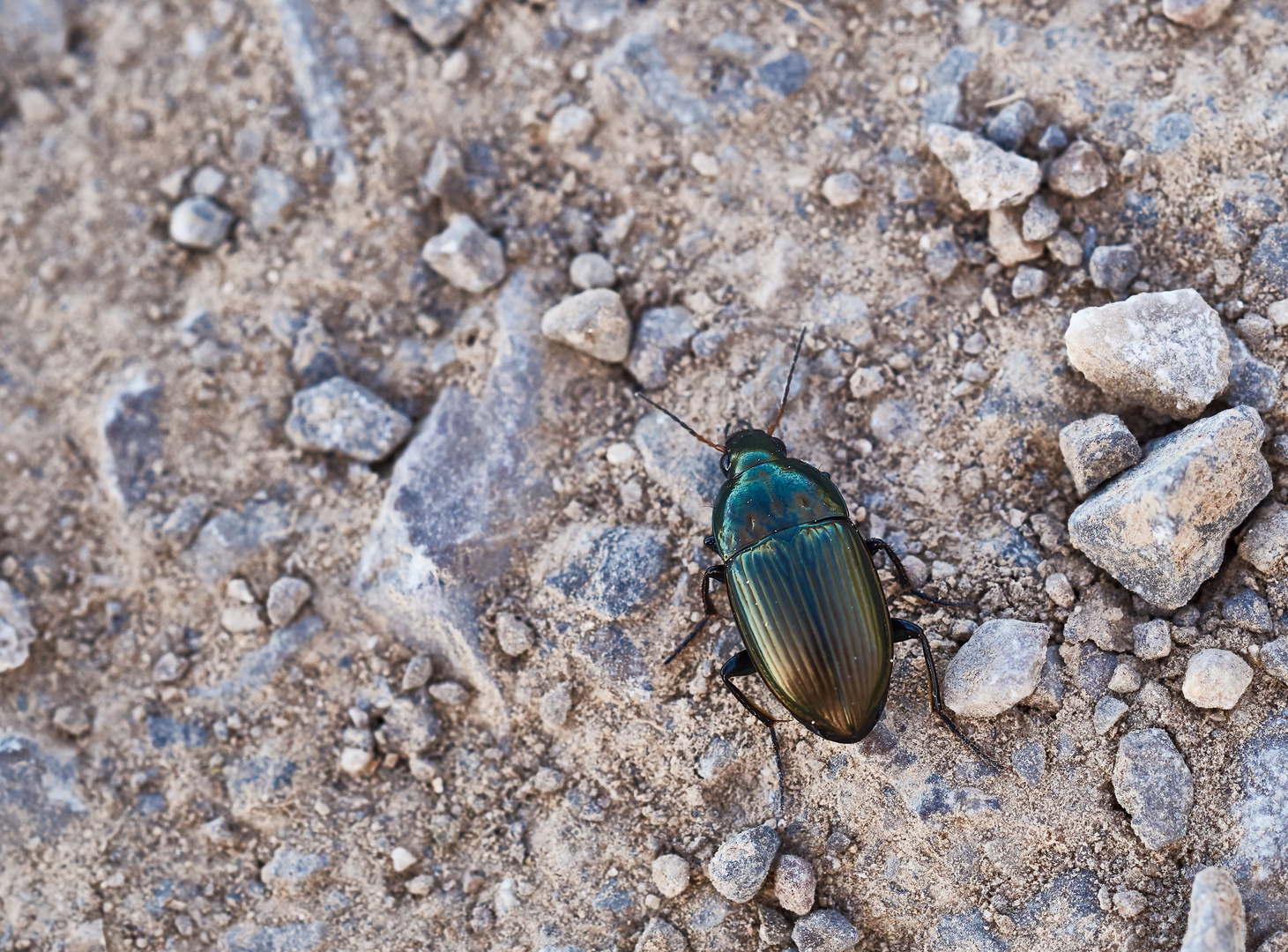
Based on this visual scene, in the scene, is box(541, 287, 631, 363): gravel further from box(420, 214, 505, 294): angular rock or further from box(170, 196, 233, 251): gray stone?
box(170, 196, 233, 251): gray stone

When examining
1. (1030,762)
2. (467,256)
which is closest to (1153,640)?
(1030,762)

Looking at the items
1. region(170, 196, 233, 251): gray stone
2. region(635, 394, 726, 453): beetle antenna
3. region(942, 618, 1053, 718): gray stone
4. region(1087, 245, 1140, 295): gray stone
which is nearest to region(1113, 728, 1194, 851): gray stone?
region(942, 618, 1053, 718): gray stone

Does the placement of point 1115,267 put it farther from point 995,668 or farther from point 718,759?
point 718,759

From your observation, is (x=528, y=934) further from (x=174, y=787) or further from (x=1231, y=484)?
(x=1231, y=484)

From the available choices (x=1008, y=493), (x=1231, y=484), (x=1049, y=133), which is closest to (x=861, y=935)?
(x=1008, y=493)

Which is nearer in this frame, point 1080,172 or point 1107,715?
point 1107,715
